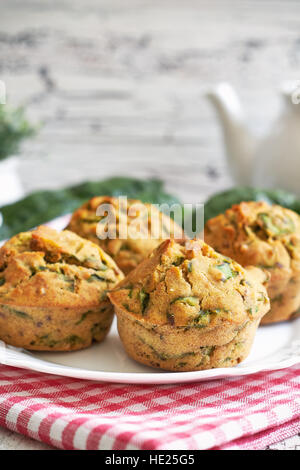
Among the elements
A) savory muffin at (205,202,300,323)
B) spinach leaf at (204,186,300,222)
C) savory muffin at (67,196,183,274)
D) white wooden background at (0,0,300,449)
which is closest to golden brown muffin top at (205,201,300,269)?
savory muffin at (205,202,300,323)

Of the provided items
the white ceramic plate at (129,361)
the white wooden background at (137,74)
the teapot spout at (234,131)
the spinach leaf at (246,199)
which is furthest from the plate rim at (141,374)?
the white wooden background at (137,74)

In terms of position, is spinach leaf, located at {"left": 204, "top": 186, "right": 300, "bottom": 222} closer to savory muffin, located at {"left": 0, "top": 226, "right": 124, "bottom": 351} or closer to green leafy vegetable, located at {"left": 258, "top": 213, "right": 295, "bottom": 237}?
green leafy vegetable, located at {"left": 258, "top": 213, "right": 295, "bottom": 237}

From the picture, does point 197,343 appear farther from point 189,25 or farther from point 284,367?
point 189,25

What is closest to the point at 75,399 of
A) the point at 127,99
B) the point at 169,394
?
the point at 169,394

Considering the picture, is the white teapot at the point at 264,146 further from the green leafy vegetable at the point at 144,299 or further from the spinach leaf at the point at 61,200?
the green leafy vegetable at the point at 144,299
